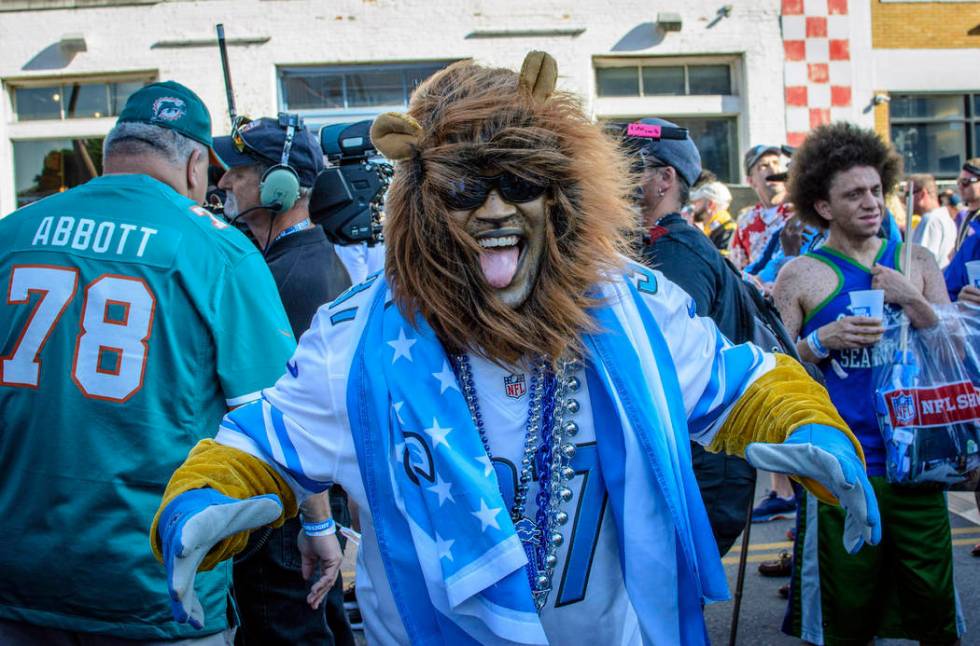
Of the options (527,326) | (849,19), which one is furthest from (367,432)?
(849,19)

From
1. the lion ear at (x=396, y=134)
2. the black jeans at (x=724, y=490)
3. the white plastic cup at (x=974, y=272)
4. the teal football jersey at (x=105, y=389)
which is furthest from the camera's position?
the white plastic cup at (x=974, y=272)

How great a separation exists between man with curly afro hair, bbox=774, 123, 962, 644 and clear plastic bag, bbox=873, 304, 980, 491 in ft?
0.18

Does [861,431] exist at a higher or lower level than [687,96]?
lower

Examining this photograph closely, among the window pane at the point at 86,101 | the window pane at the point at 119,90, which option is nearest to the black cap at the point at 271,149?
the window pane at the point at 119,90

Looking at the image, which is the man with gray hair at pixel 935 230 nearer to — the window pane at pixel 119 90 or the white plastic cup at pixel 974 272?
the white plastic cup at pixel 974 272

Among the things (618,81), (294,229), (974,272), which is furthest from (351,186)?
(618,81)

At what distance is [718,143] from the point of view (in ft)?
41.8

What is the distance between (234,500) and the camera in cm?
175

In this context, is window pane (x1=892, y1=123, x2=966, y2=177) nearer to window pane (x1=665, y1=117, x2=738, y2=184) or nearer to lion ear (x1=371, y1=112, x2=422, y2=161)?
window pane (x1=665, y1=117, x2=738, y2=184)

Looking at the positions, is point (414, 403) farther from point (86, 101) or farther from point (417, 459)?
point (86, 101)

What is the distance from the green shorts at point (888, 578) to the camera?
345 cm

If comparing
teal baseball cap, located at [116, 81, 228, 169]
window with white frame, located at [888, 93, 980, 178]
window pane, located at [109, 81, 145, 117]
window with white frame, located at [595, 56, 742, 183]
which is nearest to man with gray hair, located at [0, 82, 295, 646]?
teal baseball cap, located at [116, 81, 228, 169]

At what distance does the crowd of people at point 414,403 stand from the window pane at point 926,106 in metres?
12.1

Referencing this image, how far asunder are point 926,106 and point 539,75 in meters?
12.7
